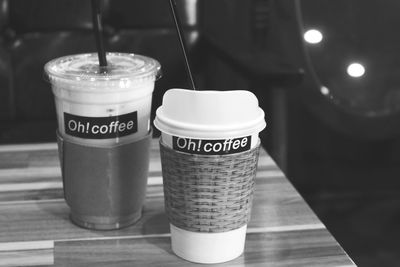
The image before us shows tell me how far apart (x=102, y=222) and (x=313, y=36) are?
3.48 feet

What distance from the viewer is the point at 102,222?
81 centimetres

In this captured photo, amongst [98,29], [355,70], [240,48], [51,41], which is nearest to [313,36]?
[355,70]

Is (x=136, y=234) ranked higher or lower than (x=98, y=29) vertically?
lower

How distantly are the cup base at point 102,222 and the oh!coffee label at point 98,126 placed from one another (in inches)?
4.6

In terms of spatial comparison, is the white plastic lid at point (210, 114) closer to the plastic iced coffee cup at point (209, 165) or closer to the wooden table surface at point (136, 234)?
the plastic iced coffee cup at point (209, 165)

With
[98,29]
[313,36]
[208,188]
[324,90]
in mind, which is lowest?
[324,90]

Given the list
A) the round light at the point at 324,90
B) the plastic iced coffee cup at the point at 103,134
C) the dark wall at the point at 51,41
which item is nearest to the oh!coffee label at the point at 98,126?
the plastic iced coffee cup at the point at 103,134

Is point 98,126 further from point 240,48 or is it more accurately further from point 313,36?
point 313,36

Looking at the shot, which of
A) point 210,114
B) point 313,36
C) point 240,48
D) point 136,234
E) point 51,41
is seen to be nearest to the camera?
point 210,114

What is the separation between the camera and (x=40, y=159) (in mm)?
1062

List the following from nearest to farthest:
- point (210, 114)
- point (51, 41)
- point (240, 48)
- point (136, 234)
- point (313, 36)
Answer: point (210, 114) < point (136, 234) < point (240, 48) < point (51, 41) < point (313, 36)

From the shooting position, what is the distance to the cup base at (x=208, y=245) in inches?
28.2

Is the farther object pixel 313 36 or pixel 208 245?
pixel 313 36

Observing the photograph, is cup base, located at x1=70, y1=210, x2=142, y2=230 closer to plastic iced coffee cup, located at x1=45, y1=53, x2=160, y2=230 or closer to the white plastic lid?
plastic iced coffee cup, located at x1=45, y1=53, x2=160, y2=230
